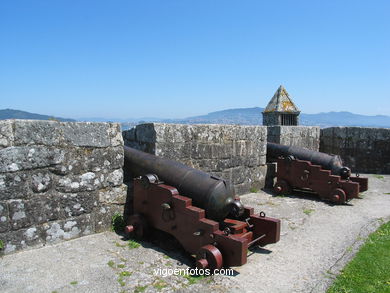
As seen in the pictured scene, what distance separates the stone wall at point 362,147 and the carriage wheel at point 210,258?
10158 mm

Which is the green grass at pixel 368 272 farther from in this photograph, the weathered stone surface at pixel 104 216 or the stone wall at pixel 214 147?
the stone wall at pixel 214 147

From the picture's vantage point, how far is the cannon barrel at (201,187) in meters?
4.02

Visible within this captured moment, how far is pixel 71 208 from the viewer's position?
4516mm

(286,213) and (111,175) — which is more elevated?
(111,175)

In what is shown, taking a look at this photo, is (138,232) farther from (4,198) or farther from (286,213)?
(286,213)

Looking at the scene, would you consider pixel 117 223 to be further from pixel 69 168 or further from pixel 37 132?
pixel 37 132

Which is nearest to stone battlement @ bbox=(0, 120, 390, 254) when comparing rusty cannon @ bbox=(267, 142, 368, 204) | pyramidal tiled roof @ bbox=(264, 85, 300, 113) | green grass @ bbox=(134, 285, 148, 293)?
green grass @ bbox=(134, 285, 148, 293)

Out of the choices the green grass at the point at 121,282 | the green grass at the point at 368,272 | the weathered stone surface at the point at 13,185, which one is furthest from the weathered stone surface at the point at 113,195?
the green grass at the point at 368,272

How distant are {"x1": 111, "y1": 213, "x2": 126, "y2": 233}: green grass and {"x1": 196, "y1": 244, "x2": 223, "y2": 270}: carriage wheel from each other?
65.5 inches

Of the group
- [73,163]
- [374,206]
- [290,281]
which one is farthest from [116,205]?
[374,206]

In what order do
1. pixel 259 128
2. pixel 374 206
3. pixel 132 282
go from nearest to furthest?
1. pixel 132 282
2. pixel 374 206
3. pixel 259 128

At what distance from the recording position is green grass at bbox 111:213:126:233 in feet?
16.2

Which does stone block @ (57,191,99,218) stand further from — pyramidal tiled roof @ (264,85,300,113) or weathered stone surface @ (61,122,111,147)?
pyramidal tiled roof @ (264,85,300,113)

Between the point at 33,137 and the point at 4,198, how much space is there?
74cm
